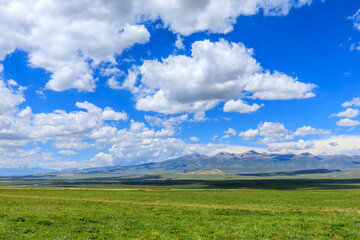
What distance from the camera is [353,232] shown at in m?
25.2

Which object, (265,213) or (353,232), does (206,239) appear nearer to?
(353,232)

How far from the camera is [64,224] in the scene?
27.2 m

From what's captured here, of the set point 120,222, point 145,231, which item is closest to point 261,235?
point 145,231

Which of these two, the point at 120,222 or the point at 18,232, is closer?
the point at 18,232

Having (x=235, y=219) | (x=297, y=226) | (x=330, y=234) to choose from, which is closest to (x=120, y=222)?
(x=235, y=219)

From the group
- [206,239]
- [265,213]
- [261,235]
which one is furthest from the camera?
[265,213]

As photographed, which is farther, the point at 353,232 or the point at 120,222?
the point at 120,222

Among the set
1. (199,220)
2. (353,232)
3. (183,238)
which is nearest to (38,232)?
(183,238)

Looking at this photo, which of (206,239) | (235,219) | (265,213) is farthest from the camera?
(265,213)

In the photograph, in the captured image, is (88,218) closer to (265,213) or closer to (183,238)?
(183,238)

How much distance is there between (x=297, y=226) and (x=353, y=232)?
537 centimetres

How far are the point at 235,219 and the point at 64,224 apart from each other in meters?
21.6

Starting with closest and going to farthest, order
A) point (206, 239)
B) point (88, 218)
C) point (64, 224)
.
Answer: point (206, 239), point (64, 224), point (88, 218)

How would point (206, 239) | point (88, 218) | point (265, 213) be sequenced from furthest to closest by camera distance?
1. point (265, 213)
2. point (88, 218)
3. point (206, 239)
